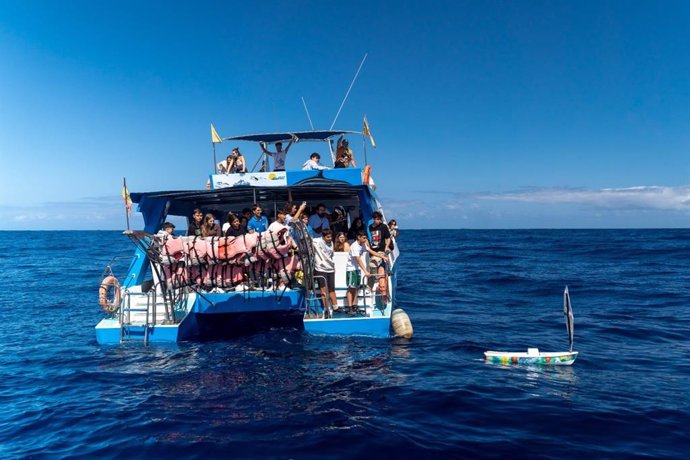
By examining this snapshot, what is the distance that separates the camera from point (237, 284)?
9.34m

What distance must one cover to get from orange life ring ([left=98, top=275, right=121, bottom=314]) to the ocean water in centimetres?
94

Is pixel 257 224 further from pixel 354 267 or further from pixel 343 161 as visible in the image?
pixel 343 161

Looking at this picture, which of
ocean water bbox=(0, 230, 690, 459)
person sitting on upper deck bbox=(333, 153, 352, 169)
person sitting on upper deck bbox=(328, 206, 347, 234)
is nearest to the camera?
ocean water bbox=(0, 230, 690, 459)

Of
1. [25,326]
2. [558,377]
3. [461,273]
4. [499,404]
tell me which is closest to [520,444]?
[499,404]

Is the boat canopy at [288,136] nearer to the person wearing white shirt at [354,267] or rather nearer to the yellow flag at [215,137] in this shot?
the yellow flag at [215,137]

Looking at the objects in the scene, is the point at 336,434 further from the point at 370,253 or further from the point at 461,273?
the point at 461,273

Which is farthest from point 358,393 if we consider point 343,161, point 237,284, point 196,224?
point 343,161

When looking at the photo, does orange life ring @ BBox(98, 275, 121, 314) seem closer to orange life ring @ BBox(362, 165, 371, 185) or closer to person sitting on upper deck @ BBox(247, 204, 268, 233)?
person sitting on upper deck @ BBox(247, 204, 268, 233)

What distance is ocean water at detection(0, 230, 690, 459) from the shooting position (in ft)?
18.4

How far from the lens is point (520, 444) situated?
553cm

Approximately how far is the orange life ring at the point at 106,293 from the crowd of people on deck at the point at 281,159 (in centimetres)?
405

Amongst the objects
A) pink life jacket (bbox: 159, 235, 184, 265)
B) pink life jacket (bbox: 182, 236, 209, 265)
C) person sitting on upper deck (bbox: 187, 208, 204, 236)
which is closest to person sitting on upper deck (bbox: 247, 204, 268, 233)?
person sitting on upper deck (bbox: 187, 208, 204, 236)

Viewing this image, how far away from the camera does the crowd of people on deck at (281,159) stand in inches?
499

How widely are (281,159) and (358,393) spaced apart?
9248 millimetres
